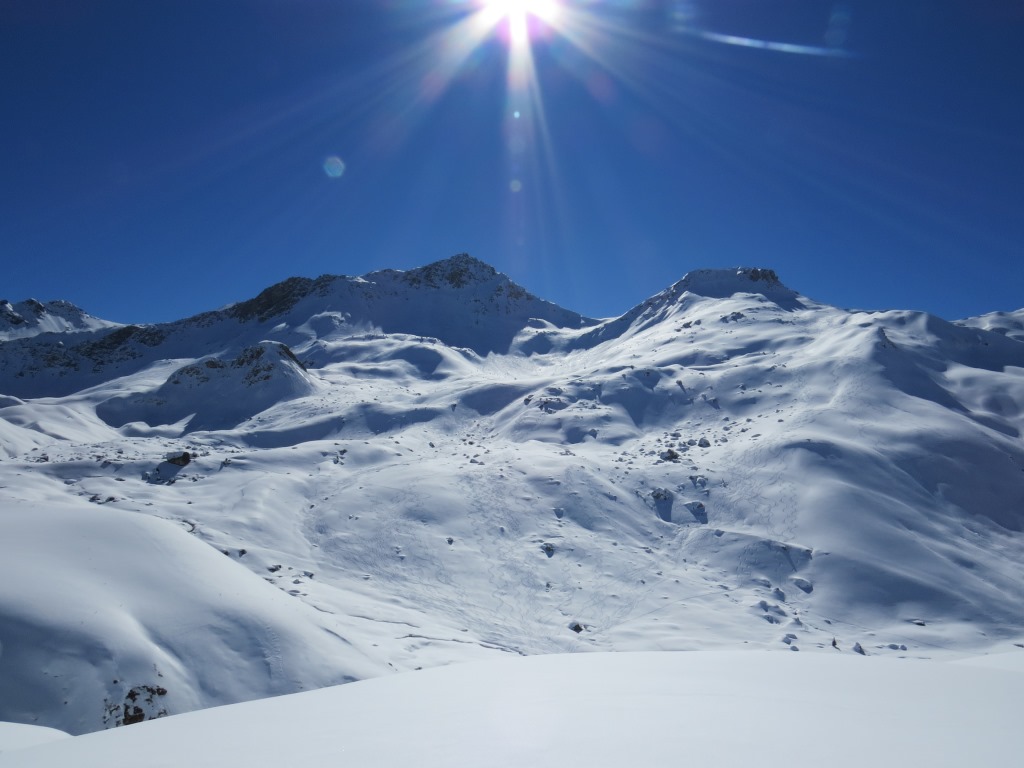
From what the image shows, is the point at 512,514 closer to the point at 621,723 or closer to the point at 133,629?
A: the point at 133,629

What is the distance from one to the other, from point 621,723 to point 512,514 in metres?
18.6

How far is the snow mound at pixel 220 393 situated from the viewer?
44312 mm

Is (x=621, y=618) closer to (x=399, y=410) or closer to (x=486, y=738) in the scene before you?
(x=486, y=738)

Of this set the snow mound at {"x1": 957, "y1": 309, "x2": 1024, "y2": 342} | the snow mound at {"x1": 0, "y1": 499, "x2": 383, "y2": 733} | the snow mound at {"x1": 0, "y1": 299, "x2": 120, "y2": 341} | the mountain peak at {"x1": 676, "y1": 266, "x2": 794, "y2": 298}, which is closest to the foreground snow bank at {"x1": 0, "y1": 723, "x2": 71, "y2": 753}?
the snow mound at {"x1": 0, "y1": 499, "x2": 383, "y2": 733}

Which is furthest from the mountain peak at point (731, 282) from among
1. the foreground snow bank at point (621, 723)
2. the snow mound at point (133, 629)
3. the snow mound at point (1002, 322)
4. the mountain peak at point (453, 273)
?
the foreground snow bank at point (621, 723)

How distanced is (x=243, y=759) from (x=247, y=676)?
18.0 ft

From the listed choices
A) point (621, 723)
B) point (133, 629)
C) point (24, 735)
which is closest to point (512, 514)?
point (133, 629)

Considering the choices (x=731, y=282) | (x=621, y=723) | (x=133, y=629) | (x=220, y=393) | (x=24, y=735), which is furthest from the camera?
(x=731, y=282)

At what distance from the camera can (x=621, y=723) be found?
422 centimetres

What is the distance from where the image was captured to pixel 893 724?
4090 mm

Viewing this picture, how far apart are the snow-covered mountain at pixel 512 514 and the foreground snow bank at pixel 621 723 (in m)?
3.86

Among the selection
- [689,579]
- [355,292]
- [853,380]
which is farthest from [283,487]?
[355,292]

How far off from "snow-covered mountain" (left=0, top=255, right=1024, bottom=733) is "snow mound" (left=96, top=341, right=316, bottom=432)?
268mm

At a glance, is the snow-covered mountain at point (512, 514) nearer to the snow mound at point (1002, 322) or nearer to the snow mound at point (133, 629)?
the snow mound at point (133, 629)
